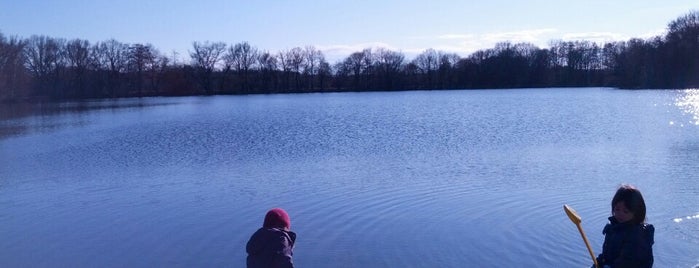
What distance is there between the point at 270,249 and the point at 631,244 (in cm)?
215

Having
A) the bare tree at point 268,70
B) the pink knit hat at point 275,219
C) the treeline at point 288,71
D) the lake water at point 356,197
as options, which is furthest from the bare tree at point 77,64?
the pink knit hat at point 275,219

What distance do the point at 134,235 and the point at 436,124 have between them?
17.9m

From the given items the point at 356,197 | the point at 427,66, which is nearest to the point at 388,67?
the point at 427,66

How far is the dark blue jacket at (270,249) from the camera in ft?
13.2

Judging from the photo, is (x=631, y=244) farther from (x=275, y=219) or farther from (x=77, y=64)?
(x=77, y=64)

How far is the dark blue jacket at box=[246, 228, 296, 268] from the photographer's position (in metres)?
4.02

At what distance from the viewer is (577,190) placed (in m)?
10.7

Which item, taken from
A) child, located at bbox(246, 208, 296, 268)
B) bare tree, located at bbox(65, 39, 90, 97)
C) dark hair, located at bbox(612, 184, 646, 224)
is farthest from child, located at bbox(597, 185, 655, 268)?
bare tree, located at bbox(65, 39, 90, 97)

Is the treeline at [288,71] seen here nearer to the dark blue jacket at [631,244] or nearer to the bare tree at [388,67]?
the bare tree at [388,67]

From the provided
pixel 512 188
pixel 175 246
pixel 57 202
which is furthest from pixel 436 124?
pixel 175 246

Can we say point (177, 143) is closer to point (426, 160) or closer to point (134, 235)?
point (426, 160)

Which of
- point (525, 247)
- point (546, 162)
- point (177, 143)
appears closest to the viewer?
point (525, 247)

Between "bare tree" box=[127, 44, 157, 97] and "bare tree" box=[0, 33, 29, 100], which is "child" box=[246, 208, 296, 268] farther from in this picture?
"bare tree" box=[127, 44, 157, 97]

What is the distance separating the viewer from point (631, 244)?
3738 millimetres
